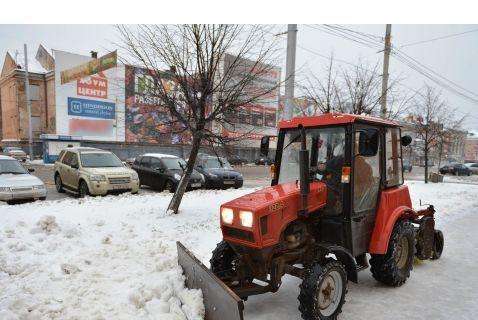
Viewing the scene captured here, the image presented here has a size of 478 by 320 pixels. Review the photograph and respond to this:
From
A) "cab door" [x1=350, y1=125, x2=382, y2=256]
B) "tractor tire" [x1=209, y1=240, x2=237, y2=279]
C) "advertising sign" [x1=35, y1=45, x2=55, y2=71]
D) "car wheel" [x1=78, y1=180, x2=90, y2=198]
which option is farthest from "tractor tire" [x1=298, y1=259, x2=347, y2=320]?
"advertising sign" [x1=35, y1=45, x2=55, y2=71]

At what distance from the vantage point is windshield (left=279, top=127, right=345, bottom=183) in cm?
433

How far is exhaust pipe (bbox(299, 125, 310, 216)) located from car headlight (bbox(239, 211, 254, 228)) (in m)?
0.68

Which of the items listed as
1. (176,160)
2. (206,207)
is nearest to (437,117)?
(176,160)

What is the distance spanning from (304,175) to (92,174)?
919 cm

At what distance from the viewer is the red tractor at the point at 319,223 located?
Result: 11.7ft

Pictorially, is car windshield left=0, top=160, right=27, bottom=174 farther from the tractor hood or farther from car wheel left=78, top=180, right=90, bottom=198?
the tractor hood

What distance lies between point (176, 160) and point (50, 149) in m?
22.7

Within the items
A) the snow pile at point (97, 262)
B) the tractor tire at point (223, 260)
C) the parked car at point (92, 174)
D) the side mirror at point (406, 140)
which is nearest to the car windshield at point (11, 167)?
the parked car at point (92, 174)

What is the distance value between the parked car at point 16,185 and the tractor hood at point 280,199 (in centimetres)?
854

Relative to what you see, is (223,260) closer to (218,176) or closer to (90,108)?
(218,176)

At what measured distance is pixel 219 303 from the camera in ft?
10.7

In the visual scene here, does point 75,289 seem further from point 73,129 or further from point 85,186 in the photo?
point 73,129

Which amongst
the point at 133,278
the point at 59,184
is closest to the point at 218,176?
the point at 59,184

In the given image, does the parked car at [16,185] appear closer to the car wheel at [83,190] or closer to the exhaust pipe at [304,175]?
the car wheel at [83,190]
